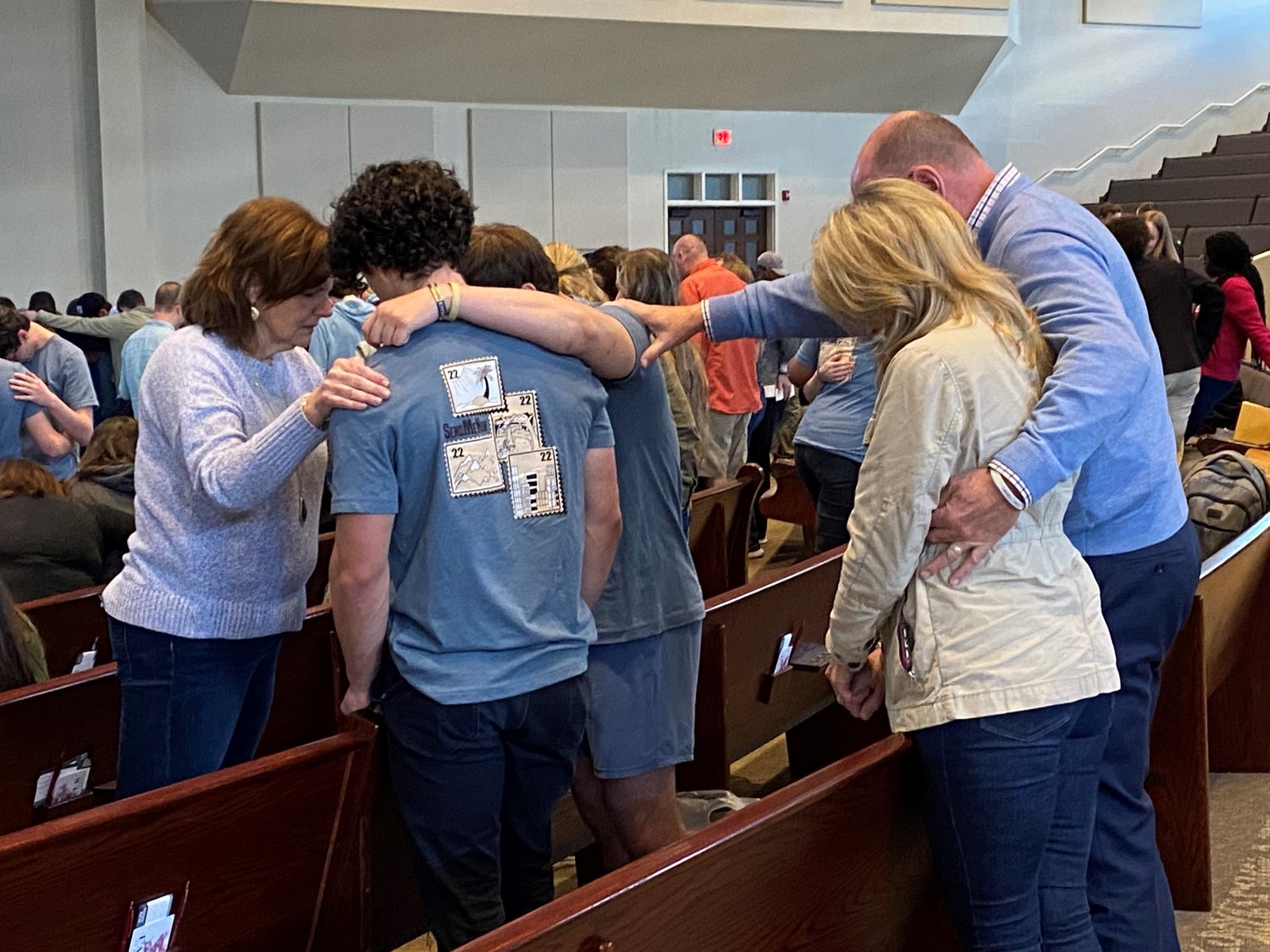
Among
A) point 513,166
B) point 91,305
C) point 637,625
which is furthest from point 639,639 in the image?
point 513,166

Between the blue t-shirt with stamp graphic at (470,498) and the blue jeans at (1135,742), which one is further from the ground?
the blue t-shirt with stamp graphic at (470,498)

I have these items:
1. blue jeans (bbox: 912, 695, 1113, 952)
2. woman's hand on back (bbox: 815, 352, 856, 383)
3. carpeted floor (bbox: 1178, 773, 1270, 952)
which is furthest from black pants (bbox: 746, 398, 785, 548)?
blue jeans (bbox: 912, 695, 1113, 952)

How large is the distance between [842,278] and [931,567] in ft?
1.29

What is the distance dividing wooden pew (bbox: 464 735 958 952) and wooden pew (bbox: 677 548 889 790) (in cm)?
65

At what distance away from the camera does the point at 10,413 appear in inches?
159

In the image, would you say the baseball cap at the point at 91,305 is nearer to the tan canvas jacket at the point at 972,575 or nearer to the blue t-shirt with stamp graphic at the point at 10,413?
the blue t-shirt with stamp graphic at the point at 10,413

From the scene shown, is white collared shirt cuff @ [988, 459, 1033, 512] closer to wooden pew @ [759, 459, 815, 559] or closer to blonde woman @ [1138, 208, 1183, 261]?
blonde woman @ [1138, 208, 1183, 261]

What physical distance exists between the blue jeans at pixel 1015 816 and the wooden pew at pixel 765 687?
815 mm

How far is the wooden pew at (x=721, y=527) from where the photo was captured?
165 inches

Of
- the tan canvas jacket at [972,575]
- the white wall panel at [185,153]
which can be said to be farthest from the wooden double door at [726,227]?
the tan canvas jacket at [972,575]

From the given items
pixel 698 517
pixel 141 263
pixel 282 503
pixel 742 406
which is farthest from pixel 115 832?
pixel 141 263

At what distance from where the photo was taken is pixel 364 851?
1.97 meters

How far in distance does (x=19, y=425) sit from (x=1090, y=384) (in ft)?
11.2

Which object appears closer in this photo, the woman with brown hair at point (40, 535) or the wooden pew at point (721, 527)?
the woman with brown hair at point (40, 535)
